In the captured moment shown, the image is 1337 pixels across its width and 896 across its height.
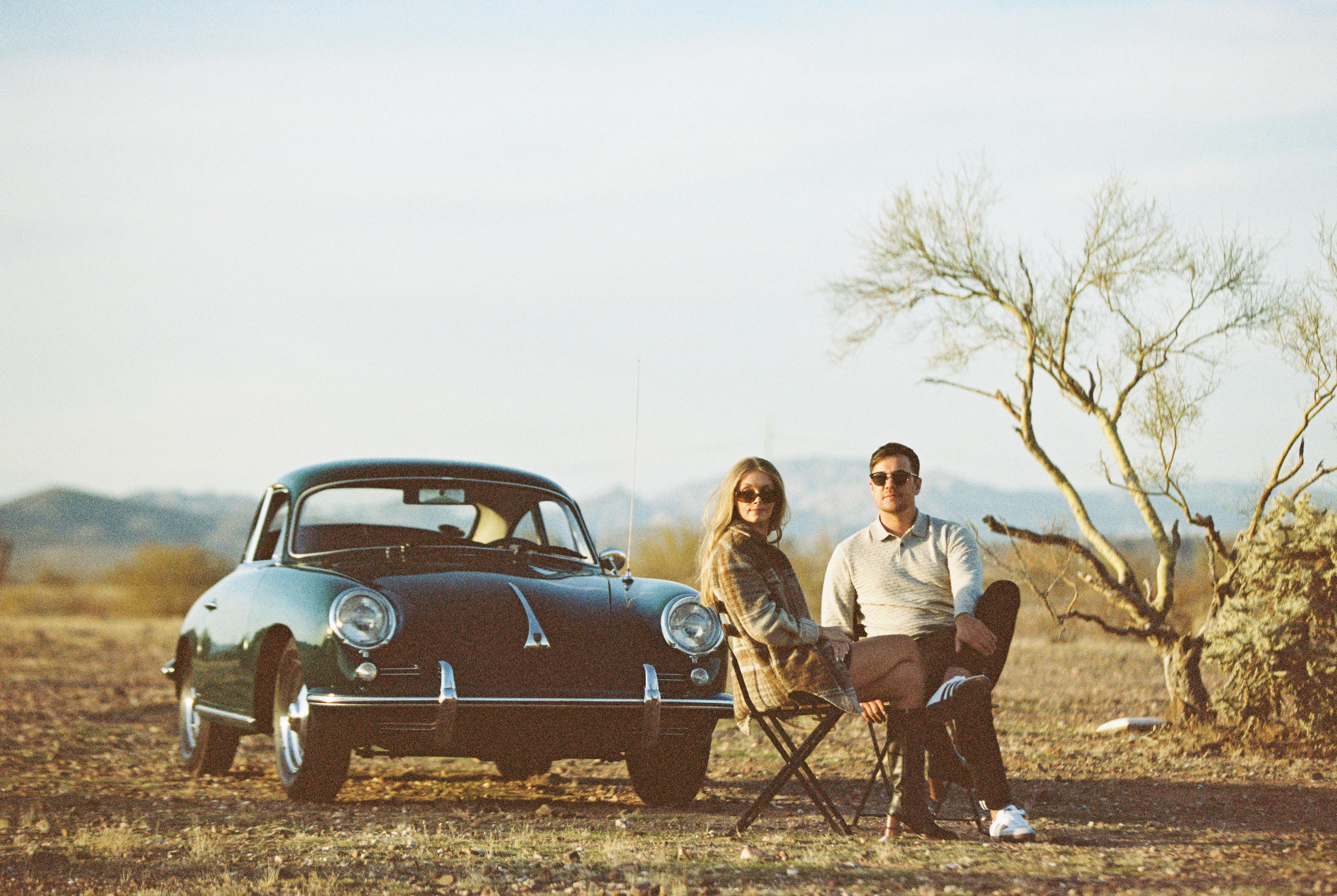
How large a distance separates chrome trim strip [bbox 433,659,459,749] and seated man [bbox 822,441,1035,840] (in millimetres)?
1785

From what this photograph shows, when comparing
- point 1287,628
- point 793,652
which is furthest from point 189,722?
point 1287,628

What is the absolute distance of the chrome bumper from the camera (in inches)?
261

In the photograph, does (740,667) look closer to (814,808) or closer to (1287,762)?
(814,808)

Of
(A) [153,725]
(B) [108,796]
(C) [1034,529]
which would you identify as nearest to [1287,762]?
(C) [1034,529]

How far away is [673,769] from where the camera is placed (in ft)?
24.5

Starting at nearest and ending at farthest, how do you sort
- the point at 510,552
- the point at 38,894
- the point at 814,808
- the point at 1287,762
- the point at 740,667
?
the point at 38,894 → the point at 740,667 → the point at 814,808 → the point at 510,552 → the point at 1287,762

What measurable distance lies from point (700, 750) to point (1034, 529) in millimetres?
5344

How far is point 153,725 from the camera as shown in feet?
41.5

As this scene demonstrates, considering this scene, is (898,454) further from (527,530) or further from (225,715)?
(225,715)

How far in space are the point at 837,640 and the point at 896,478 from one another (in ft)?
3.29

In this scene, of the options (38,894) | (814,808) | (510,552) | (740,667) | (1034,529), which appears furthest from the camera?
(1034,529)

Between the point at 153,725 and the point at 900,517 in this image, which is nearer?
the point at 900,517

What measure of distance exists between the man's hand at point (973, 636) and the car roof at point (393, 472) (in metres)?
3.22

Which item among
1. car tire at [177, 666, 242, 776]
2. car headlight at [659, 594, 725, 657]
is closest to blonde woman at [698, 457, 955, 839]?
car headlight at [659, 594, 725, 657]
